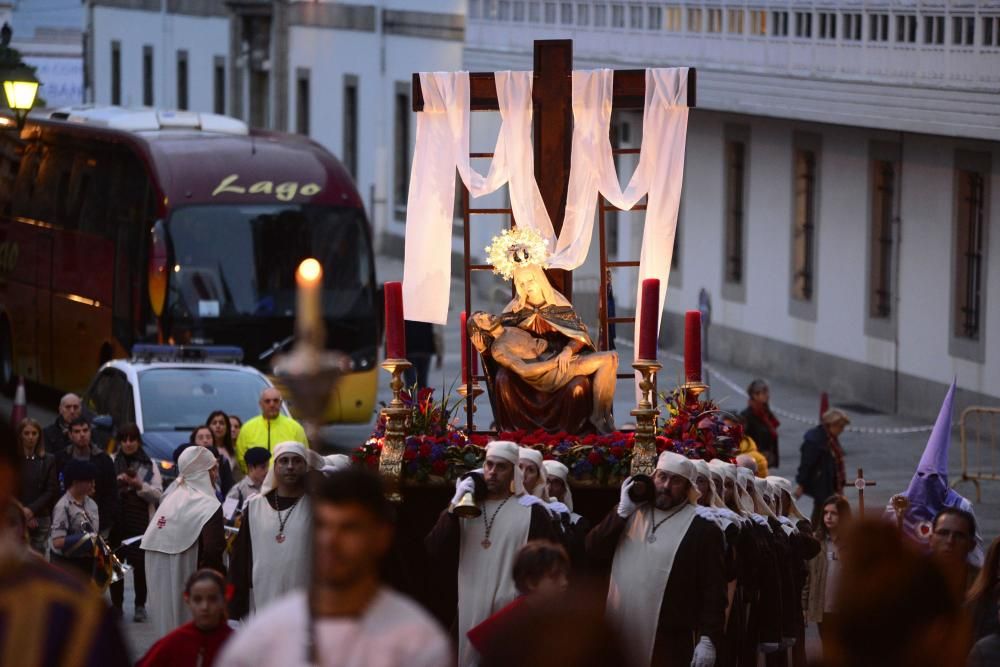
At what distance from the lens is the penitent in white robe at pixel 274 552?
10.3 metres

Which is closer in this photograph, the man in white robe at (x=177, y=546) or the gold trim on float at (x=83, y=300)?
the man in white robe at (x=177, y=546)

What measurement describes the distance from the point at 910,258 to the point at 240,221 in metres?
7.21

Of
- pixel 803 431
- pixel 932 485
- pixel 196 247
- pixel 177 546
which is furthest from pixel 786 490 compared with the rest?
pixel 196 247

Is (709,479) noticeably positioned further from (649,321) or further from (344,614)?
(344,614)

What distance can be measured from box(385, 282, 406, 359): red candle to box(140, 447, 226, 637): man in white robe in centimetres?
155

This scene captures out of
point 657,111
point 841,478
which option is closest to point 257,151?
point 841,478

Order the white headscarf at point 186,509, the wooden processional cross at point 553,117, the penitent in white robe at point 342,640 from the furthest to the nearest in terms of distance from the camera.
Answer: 1. the wooden processional cross at point 553,117
2. the white headscarf at point 186,509
3. the penitent in white robe at point 342,640

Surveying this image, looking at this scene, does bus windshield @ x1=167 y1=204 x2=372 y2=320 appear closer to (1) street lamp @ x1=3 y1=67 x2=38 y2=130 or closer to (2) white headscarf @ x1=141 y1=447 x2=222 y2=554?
(1) street lamp @ x1=3 y1=67 x2=38 y2=130

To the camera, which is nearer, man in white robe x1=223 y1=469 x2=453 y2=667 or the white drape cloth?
man in white robe x1=223 y1=469 x2=453 y2=667

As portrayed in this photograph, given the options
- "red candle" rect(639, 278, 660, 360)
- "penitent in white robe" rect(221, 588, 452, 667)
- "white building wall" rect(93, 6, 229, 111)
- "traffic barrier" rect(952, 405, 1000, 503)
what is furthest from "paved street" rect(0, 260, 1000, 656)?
"white building wall" rect(93, 6, 229, 111)

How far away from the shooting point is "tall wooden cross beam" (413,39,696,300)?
40.3ft

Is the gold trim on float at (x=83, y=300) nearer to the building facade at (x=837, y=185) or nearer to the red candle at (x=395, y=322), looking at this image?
the building facade at (x=837, y=185)

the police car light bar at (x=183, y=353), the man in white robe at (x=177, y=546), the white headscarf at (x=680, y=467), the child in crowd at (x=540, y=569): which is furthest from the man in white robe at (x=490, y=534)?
the police car light bar at (x=183, y=353)

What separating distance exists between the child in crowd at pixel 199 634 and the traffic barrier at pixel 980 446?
481 inches
